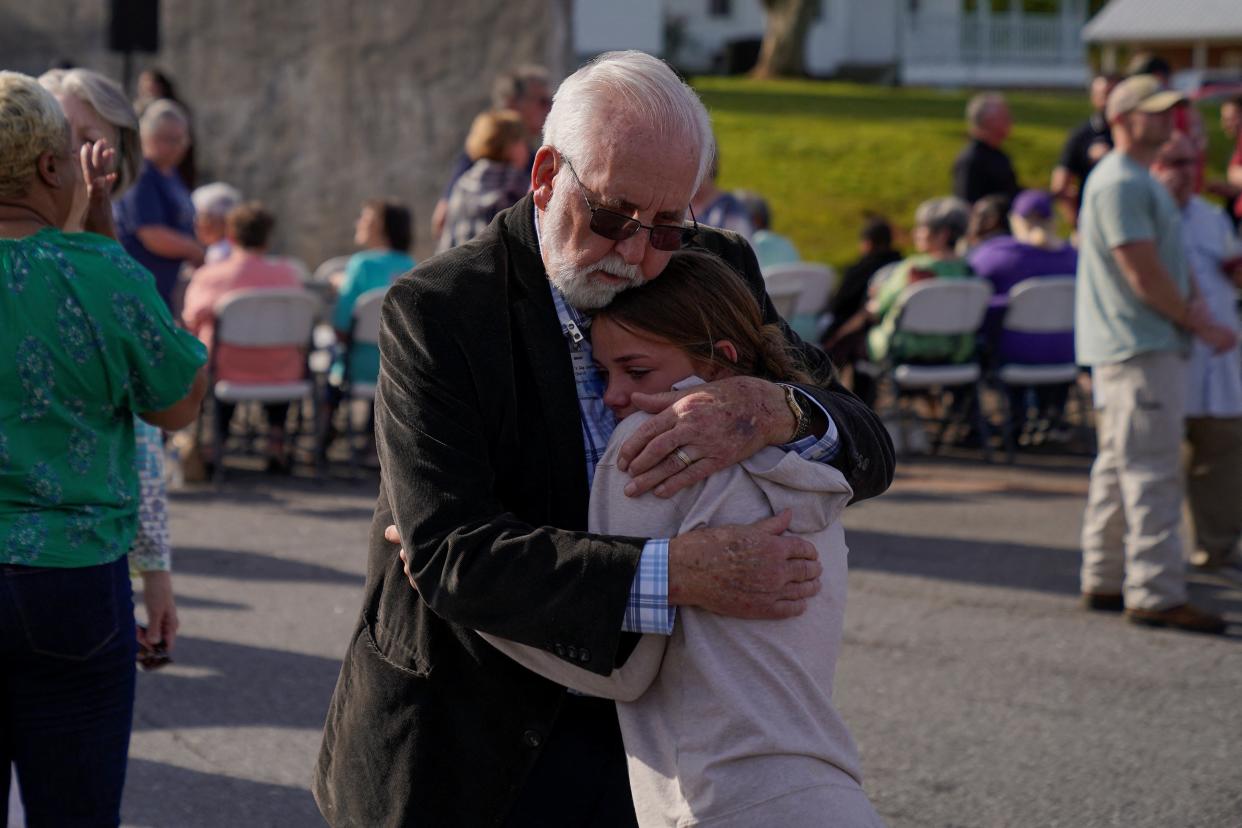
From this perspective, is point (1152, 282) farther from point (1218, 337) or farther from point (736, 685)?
point (736, 685)

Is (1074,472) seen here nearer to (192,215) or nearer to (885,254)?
(885,254)

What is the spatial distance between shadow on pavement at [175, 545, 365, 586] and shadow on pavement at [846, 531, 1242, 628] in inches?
95.5

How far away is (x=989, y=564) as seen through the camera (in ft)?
25.5

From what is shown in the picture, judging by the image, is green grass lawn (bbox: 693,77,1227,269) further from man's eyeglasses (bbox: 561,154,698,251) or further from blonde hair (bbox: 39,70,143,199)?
man's eyeglasses (bbox: 561,154,698,251)

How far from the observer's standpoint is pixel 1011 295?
Result: 10172 mm

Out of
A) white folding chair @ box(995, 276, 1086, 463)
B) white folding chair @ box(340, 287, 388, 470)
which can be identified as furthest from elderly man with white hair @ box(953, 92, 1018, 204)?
white folding chair @ box(340, 287, 388, 470)

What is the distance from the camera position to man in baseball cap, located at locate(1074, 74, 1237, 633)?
6480 mm

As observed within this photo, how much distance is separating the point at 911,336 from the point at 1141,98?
3531 mm

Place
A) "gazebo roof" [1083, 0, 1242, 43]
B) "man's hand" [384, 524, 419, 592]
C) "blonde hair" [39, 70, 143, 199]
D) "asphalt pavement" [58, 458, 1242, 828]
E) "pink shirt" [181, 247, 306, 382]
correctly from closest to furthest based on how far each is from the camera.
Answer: "man's hand" [384, 524, 419, 592]
"blonde hair" [39, 70, 143, 199]
"asphalt pavement" [58, 458, 1242, 828]
"pink shirt" [181, 247, 306, 382]
"gazebo roof" [1083, 0, 1242, 43]

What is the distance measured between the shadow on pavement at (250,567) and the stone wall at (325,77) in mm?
6541

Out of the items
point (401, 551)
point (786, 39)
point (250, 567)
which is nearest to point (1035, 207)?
point (250, 567)

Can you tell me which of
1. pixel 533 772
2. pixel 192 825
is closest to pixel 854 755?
pixel 533 772

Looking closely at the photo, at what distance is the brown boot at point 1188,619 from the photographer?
6539mm

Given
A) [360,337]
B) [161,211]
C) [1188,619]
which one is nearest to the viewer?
[1188,619]
